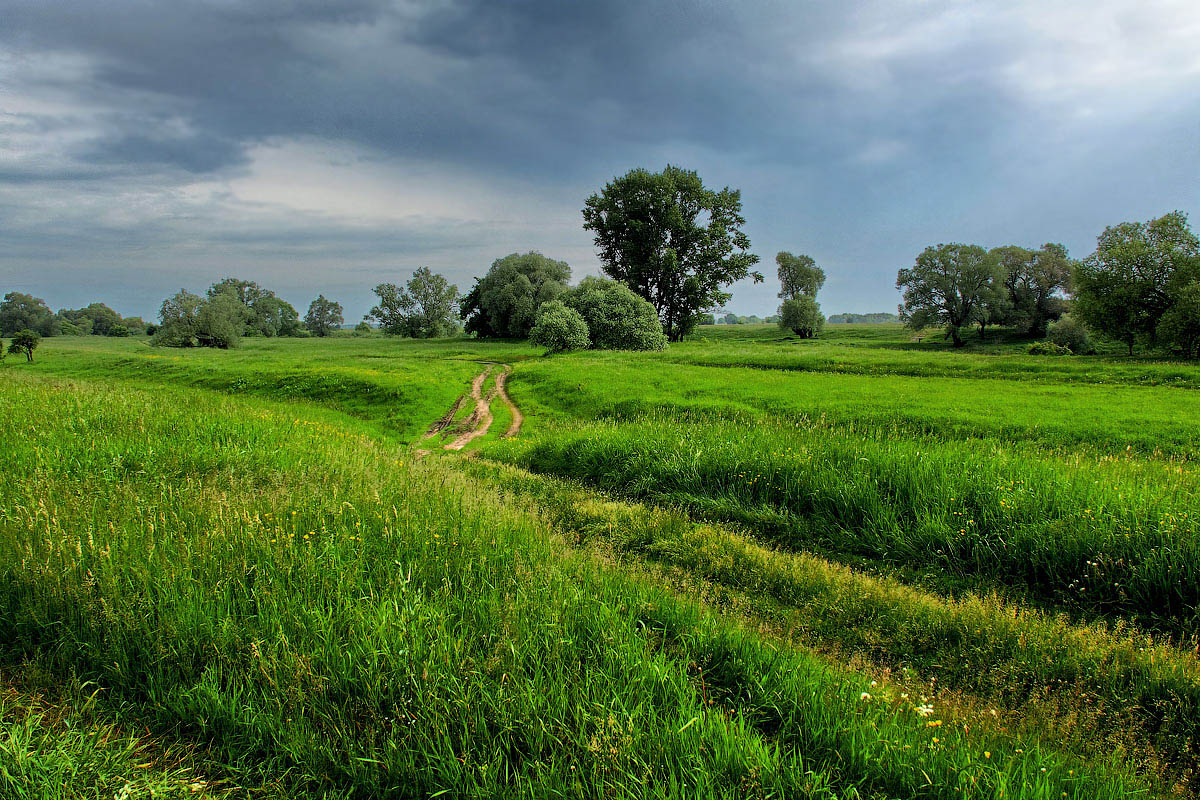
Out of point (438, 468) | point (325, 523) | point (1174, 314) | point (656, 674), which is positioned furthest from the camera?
point (1174, 314)

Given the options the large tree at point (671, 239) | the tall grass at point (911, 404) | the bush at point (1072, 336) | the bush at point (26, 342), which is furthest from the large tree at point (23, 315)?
the bush at point (1072, 336)

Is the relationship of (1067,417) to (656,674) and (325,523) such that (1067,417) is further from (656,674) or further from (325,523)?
(325,523)

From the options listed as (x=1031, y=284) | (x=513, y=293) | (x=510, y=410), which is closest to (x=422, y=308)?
(x=513, y=293)

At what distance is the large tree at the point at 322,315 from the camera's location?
148 meters

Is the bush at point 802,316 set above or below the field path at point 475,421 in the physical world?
above

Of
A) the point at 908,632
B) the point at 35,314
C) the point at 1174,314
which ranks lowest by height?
the point at 908,632

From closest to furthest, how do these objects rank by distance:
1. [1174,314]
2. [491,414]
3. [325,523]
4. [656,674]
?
[656,674], [325,523], [491,414], [1174,314]

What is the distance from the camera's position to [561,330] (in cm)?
4459

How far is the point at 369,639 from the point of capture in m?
3.92

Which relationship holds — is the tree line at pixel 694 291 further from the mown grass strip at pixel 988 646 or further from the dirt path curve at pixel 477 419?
the mown grass strip at pixel 988 646

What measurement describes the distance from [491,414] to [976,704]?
1978cm

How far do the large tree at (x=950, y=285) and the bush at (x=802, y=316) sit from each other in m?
17.9

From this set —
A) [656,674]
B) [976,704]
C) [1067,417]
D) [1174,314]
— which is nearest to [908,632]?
[976,704]

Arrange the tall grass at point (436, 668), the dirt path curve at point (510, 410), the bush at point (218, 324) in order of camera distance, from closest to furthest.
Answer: the tall grass at point (436, 668), the dirt path curve at point (510, 410), the bush at point (218, 324)
